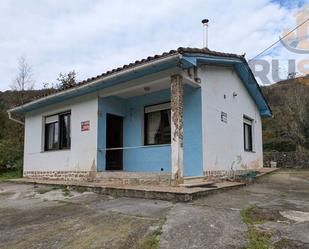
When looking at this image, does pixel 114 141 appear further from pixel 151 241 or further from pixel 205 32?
pixel 151 241

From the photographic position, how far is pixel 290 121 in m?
24.4

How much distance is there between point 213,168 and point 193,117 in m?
1.69

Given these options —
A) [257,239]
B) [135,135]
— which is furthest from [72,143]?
[257,239]

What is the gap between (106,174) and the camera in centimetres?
938

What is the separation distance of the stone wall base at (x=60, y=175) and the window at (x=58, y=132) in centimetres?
98

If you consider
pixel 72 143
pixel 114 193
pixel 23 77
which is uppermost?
pixel 23 77

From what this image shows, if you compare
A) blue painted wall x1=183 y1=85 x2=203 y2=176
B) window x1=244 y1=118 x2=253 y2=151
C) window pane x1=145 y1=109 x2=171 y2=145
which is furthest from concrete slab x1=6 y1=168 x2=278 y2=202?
window x1=244 y1=118 x2=253 y2=151

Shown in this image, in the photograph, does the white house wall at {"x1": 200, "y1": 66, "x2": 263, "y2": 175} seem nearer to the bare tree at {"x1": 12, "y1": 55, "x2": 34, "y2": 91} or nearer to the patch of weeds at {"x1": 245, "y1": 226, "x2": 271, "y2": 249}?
the patch of weeds at {"x1": 245, "y1": 226, "x2": 271, "y2": 249}

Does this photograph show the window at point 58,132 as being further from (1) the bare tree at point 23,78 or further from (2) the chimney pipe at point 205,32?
(1) the bare tree at point 23,78

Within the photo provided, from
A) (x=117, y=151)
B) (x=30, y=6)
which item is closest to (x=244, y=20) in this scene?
(x=117, y=151)

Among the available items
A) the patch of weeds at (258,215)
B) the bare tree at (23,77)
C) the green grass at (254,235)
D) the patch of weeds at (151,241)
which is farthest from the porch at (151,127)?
the bare tree at (23,77)

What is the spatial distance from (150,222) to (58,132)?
8.15 metres

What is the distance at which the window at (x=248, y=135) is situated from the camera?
13.0 meters

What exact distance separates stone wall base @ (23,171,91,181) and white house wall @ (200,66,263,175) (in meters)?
4.09
